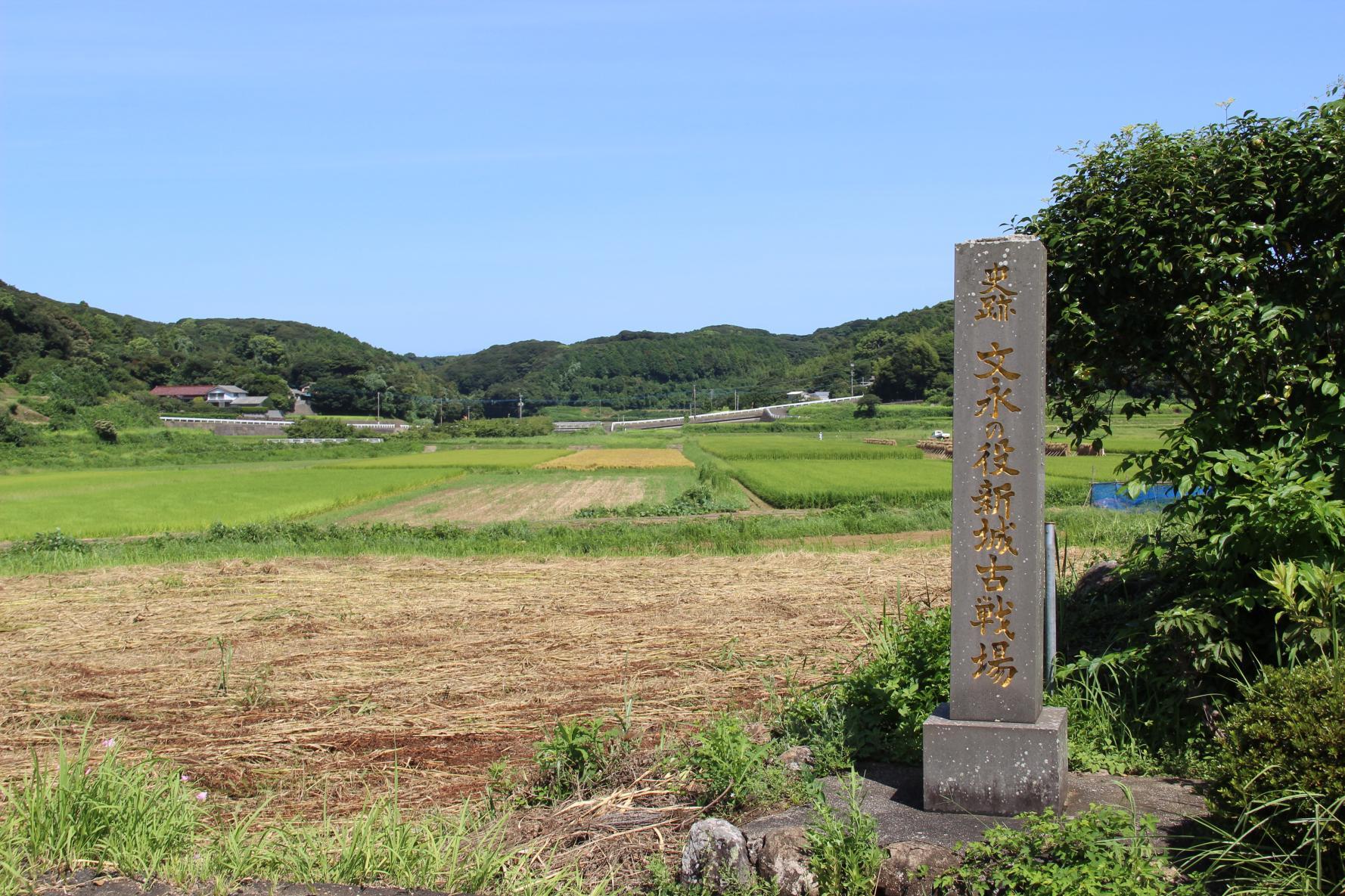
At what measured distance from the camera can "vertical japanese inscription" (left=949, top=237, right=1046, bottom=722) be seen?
4.21m

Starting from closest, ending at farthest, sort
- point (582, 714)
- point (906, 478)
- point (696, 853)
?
1. point (696, 853)
2. point (582, 714)
3. point (906, 478)

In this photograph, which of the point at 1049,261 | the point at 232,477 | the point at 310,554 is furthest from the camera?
the point at 232,477

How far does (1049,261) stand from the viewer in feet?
18.9

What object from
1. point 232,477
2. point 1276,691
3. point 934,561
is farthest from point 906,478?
point 1276,691

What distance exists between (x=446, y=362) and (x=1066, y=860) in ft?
514

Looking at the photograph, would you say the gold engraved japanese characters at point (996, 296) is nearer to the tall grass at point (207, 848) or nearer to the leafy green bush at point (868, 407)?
the tall grass at point (207, 848)

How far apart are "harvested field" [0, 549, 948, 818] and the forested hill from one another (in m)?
57.9

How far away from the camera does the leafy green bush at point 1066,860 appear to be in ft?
10.8

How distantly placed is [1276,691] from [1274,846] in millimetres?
524

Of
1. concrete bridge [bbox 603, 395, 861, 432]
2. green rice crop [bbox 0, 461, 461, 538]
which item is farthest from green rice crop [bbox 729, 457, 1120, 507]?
concrete bridge [bbox 603, 395, 861, 432]

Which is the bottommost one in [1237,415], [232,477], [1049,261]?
[232,477]

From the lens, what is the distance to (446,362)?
156 m

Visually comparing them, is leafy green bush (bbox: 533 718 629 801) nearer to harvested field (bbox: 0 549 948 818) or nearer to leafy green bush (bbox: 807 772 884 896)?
harvested field (bbox: 0 549 948 818)

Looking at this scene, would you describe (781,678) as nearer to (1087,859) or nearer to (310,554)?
(1087,859)
